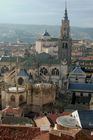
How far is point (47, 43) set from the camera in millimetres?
115562

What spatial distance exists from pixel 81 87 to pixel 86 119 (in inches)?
742

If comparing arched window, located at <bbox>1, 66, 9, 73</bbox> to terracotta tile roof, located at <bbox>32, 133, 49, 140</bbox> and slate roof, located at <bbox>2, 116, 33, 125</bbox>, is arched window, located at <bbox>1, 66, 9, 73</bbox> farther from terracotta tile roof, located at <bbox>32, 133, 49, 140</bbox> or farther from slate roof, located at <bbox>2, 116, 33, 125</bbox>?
terracotta tile roof, located at <bbox>32, 133, 49, 140</bbox>

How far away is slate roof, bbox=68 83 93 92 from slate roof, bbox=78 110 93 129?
17092mm

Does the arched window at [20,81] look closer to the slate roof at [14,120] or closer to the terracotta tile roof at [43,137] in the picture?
the slate roof at [14,120]

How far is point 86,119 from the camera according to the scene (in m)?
34.9

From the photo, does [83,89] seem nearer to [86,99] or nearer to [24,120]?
[86,99]

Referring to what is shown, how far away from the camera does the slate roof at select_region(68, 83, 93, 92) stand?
53031mm

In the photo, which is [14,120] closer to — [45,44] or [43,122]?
[43,122]

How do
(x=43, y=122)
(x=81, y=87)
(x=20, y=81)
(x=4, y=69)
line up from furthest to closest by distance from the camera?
(x=4, y=69), (x=81, y=87), (x=20, y=81), (x=43, y=122)

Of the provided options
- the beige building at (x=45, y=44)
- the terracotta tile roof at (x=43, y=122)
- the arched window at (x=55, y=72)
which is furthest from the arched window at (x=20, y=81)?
the beige building at (x=45, y=44)

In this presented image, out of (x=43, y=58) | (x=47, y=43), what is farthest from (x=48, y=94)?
(x=47, y=43)

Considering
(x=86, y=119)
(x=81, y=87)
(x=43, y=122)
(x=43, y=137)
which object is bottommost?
(x=43, y=122)

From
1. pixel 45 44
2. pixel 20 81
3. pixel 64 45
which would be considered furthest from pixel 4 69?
pixel 45 44

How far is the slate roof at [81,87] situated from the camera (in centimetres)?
5303
